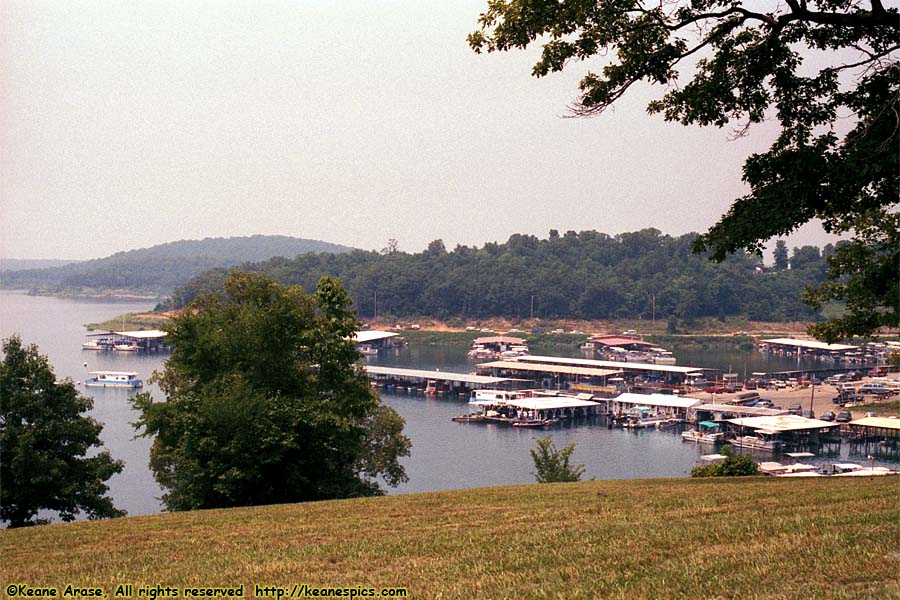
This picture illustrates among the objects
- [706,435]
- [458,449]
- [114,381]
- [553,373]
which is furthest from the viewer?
[553,373]

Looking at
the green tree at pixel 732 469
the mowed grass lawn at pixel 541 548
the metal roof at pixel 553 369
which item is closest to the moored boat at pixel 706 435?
the metal roof at pixel 553 369

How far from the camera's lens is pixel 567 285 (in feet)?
395

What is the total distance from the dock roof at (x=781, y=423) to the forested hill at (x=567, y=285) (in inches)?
2646

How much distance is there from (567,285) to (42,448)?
10694cm

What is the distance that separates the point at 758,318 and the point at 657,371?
156 ft

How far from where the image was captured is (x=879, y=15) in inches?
328

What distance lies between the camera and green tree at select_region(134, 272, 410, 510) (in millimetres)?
15430

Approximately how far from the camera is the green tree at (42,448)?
15398mm

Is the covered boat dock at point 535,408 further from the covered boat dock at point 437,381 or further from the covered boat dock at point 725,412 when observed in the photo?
the covered boat dock at point 437,381

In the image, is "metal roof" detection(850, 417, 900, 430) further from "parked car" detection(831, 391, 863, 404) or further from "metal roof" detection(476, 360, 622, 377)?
"metal roof" detection(476, 360, 622, 377)

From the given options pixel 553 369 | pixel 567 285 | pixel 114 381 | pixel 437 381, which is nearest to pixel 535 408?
pixel 437 381

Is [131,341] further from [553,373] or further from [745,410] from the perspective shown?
[745,410]

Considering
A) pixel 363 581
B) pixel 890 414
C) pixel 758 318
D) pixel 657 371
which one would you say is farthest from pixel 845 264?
pixel 758 318

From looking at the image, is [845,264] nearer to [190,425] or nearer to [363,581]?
[363,581]
